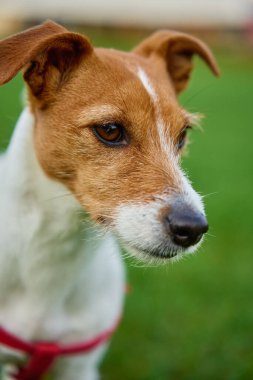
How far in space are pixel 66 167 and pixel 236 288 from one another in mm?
2773

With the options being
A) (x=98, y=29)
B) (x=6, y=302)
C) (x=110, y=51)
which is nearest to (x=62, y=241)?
(x=6, y=302)

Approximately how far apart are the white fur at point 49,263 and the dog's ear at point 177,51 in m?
0.89

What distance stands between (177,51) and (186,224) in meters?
1.42

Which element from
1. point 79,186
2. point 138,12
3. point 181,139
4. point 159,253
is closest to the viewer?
point 159,253

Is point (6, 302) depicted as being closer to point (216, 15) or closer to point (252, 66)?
point (252, 66)

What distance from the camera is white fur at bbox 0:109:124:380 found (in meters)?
3.10

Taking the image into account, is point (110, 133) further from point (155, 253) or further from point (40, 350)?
point (40, 350)

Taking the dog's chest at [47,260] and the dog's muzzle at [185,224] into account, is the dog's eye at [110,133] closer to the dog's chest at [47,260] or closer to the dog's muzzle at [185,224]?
the dog's chest at [47,260]

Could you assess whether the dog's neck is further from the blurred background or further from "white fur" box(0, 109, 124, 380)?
the blurred background

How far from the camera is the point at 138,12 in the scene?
136ft

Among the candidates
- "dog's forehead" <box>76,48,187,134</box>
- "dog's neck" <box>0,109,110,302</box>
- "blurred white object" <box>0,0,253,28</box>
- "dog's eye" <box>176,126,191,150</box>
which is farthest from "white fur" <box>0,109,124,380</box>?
"blurred white object" <box>0,0,253,28</box>

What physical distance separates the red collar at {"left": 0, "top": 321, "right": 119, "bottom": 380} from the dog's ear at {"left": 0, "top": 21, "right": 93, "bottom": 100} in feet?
4.20

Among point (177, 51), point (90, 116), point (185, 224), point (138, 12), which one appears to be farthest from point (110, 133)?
point (138, 12)

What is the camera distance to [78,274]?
338 centimetres
